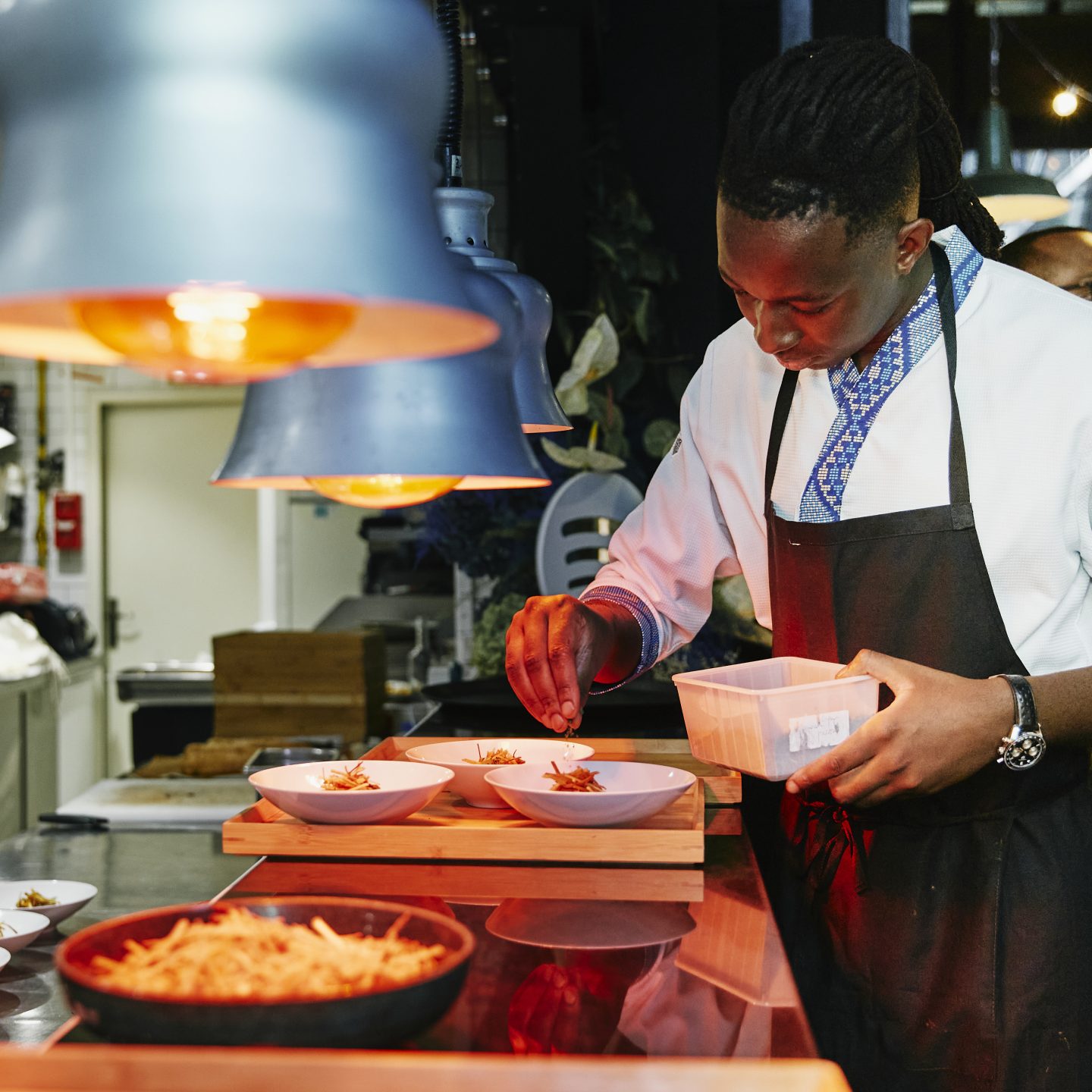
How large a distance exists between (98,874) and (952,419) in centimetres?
172

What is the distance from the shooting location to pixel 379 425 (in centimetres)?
112

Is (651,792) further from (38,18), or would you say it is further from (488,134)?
(488,134)

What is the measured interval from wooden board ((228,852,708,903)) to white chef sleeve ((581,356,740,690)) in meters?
0.66

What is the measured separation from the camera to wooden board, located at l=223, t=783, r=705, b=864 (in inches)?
56.9

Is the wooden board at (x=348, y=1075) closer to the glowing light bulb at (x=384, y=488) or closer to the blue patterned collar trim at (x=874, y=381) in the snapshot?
the glowing light bulb at (x=384, y=488)

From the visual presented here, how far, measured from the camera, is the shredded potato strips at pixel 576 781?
1531 mm

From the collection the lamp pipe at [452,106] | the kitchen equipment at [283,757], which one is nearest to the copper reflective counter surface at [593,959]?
the lamp pipe at [452,106]

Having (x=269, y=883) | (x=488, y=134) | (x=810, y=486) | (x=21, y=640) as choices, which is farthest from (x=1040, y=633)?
(x=21, y=640)

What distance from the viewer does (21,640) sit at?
5.68 metres

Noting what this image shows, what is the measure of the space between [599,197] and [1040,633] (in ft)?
8.05

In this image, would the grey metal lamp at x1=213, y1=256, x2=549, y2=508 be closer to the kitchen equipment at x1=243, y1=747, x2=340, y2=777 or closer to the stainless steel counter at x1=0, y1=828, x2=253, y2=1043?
the stainless steel counter at x1=0, y1=828, x2=253, y2=1043

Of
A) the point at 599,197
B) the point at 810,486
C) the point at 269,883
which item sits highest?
the point at 599,197

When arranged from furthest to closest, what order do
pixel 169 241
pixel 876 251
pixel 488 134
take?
pixel 488 134 → pixel 876 251 → pixel 169 241

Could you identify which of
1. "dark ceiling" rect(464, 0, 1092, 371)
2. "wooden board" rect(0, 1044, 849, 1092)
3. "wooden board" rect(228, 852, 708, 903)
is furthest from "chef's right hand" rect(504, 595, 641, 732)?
"dark ceiling" rect(464, 0, 1092, 371)
